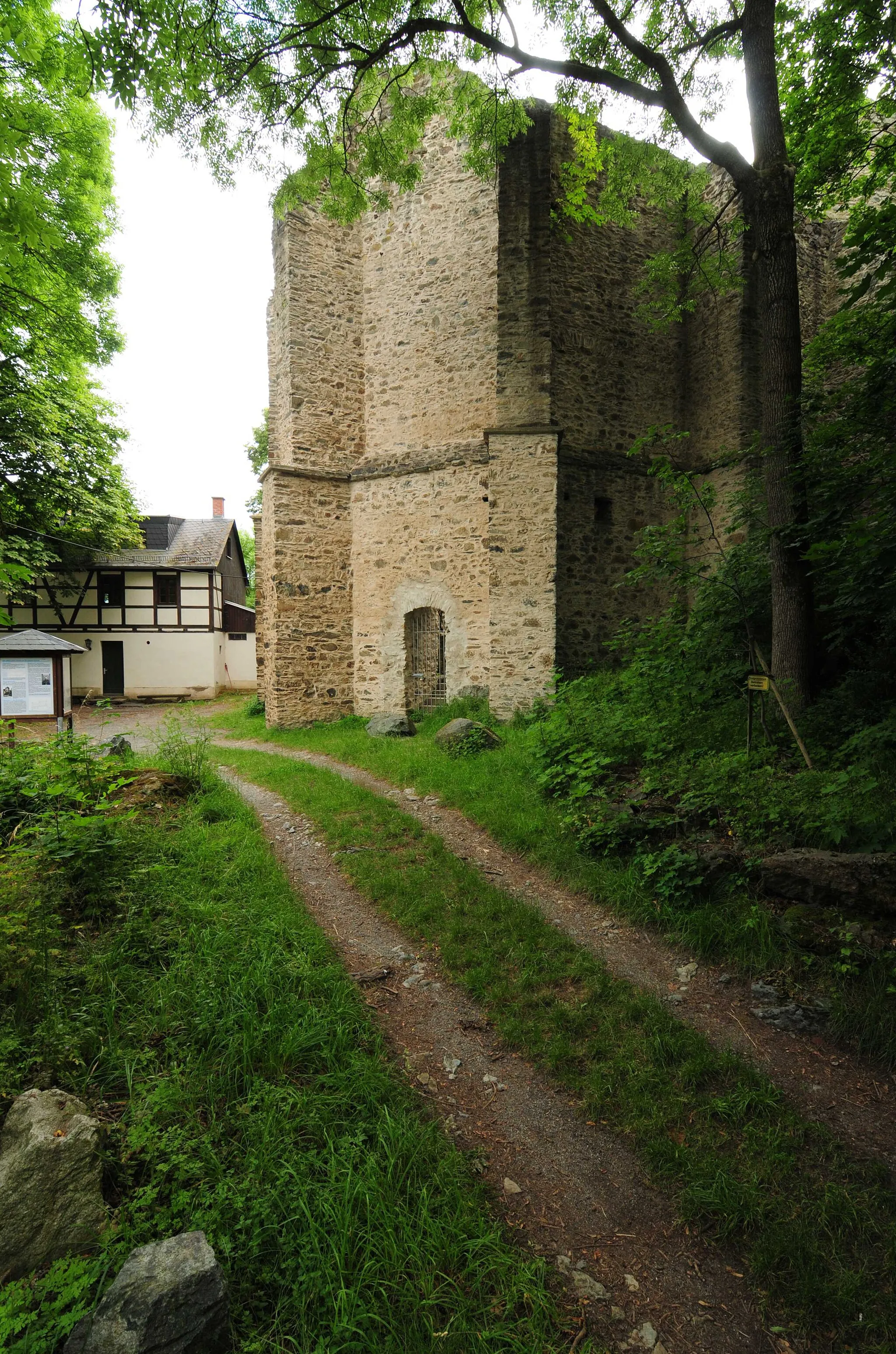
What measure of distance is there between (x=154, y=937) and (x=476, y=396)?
975cm

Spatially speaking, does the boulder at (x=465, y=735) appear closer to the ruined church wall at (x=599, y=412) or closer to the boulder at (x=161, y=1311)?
the ruined church wall at (x=599, y=412)

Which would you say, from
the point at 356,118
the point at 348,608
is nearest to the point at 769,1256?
the point at 356,118

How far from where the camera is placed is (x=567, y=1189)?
87.7 inches

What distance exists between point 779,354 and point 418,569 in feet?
21.7

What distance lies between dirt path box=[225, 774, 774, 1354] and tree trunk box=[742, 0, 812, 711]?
Answer: 13.5 ft

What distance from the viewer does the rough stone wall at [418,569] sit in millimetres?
10289

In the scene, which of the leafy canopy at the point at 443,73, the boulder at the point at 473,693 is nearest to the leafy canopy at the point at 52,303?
the leafy canopy at the point at 443,73

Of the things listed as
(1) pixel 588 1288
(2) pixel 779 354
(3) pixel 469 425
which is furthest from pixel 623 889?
(3) pixel 469 425

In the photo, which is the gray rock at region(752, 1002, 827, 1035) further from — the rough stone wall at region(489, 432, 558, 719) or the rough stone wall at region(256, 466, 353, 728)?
the rough stone wall at region(256, 466, 353, 728)

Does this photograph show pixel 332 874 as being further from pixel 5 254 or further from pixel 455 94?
pixel 455 94

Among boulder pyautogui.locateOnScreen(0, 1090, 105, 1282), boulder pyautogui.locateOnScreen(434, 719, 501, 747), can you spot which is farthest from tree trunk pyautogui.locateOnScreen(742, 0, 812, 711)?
boulder pyautogui.locateOnScreen(0, 1090, 105, 1282)

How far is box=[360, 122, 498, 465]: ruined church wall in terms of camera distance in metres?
10.3

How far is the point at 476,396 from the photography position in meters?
10.4

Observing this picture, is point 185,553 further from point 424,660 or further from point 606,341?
point 606,341
